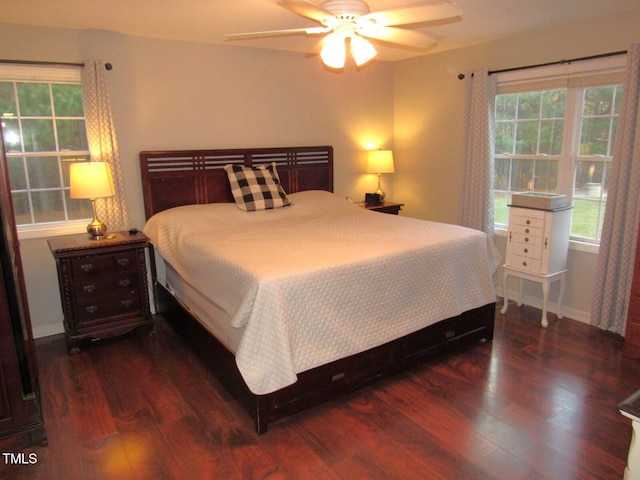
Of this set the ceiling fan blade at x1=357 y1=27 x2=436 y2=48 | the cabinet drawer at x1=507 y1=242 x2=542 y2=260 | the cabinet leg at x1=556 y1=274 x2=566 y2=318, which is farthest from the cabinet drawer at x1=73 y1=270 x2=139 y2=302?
the cabinet leg at x1=556 y1=274 x2=566 y2=318

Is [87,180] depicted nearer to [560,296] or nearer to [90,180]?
[90,180]

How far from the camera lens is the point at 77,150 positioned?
3.52 metres

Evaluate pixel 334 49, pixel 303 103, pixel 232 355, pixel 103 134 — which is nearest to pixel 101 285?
pixel 103 134

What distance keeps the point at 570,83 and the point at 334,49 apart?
210 centimetres

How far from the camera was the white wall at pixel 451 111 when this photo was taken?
11.1 ft

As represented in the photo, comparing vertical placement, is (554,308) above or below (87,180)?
below

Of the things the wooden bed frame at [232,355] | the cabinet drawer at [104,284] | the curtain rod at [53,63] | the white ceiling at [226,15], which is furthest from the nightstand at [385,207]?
the curtain rod at [53,63]

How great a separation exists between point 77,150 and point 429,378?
10.1 ft

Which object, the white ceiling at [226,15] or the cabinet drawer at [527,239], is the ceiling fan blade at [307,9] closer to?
the white ceiling at [226,15]

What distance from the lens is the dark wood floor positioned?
2.07 m

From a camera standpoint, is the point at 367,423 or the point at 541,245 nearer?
Answer: the point at 367,423

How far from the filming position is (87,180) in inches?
124

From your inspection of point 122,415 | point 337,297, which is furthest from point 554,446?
point 122,415

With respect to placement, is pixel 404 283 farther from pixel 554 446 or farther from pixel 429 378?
pixel 554 446
